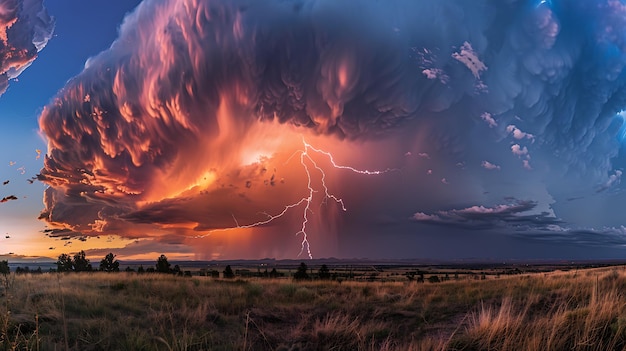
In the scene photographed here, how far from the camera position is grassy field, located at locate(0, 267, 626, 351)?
16.6ft

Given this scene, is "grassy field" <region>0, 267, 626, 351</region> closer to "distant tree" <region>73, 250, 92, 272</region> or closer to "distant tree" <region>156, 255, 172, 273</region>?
"distant tree" <region>156, 255, 172, 273</region>

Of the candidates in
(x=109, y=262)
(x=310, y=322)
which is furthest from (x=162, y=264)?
(x=310, y=322)

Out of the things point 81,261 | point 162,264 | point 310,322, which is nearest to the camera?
point 310,322

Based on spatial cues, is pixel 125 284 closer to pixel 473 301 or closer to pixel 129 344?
pixel 129 344

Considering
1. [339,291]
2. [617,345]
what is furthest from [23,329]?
[339,291]

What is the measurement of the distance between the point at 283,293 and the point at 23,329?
988 cm

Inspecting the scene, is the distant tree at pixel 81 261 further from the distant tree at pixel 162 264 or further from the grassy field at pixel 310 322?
the grassy field at pixel 310 322

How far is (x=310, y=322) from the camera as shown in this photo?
9.85 m

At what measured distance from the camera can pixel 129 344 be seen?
6.34 metres

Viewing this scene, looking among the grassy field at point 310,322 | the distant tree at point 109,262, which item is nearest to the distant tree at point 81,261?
the distant tree at point 109,262

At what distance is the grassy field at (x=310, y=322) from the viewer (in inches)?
199

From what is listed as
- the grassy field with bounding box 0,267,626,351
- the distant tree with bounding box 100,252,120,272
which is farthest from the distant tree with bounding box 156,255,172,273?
the grassy field with bounding box 0,267,626,351

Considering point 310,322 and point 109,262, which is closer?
point 310,322

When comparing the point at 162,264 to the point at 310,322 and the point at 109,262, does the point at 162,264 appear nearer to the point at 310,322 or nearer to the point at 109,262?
the point at 109,262
